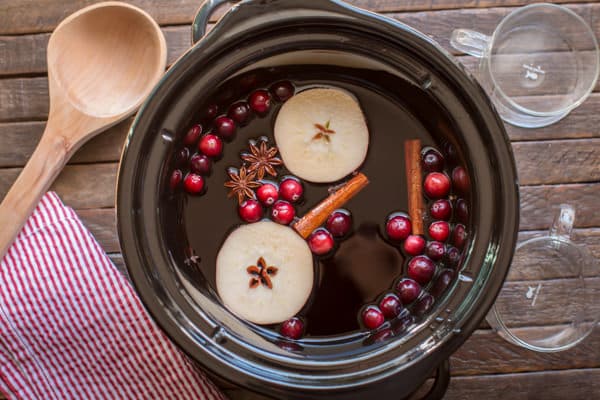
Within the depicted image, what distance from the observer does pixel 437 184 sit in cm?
95

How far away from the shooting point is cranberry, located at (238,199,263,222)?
967 millimetres

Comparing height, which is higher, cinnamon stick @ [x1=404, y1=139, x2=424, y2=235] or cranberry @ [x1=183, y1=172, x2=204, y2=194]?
cinnamon stick @ [x1=404, y1=139, x2=424, y2=235]

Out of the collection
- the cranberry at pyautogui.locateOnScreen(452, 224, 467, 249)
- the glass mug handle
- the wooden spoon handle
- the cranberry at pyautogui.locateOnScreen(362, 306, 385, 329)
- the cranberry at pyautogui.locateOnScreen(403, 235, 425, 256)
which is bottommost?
the wooden spoon handle

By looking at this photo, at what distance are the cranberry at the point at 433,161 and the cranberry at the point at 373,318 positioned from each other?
9.7 inches

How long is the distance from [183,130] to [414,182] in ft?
1.26

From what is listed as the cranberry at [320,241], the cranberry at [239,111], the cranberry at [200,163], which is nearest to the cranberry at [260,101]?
the cranberry at [239,111]

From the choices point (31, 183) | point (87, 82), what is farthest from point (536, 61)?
point (31, 183)

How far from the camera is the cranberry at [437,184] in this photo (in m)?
0.95

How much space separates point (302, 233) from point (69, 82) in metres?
0.54

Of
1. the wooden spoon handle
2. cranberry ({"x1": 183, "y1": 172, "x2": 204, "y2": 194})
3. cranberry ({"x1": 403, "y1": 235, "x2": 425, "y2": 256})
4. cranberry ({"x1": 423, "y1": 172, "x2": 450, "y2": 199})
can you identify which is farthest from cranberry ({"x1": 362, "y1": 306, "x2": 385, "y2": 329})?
the wooden spoon handle

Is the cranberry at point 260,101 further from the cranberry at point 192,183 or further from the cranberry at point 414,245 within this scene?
the cranberry at point 414,245

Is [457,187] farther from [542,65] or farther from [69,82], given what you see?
[69,82]

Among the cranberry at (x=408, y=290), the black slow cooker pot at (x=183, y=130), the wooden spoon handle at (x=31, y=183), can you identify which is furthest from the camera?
the wooden spoon handle at (x=31, y=183)

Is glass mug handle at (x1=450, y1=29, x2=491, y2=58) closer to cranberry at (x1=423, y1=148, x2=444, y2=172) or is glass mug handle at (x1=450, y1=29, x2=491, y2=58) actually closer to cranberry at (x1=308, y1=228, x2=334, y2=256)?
cranberry at (x1=423, y1=148, x2=444, y2=172)
